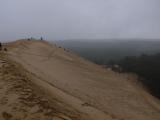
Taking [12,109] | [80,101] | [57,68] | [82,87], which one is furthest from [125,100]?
[12,109]

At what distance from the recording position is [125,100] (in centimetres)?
1151

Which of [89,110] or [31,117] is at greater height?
[31,117]

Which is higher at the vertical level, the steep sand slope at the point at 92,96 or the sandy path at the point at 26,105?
the sandy path at the point at 26,105

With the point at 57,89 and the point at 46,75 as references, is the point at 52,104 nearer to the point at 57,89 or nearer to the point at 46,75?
the point at 57,89

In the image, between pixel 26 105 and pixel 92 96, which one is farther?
pixel 92 96

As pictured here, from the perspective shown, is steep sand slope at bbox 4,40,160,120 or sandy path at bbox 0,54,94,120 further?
steep sand slope at bbox 4,40,160,120

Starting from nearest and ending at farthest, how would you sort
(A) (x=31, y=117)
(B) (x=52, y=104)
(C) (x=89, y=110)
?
(A) (x=31, y=117), (B) (x=52, y=104), (C) (x=89, y=110)

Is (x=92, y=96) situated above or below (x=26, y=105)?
below

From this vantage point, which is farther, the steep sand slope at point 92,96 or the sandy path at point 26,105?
the steep sand slope at point 92,96

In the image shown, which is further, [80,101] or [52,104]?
[80,101]

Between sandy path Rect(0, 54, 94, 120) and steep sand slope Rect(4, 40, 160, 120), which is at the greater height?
sandy path Rect(0, 54, 94, 120)

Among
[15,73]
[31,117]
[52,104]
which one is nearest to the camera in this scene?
[31,117]

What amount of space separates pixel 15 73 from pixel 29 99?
96.1 inches

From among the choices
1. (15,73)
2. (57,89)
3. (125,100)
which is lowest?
(125,100)
